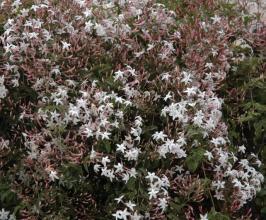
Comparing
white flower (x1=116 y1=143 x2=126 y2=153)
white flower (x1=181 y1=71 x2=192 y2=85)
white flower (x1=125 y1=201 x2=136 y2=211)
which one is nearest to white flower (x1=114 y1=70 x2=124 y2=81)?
white flower (x1=181 y1=71 x2=192 y2=85)

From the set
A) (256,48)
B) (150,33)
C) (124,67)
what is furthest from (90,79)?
(256,48)

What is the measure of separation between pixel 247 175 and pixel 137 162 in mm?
517

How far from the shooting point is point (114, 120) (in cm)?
295

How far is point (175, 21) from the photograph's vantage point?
12.0 feet

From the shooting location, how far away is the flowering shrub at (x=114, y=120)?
2.85 meters

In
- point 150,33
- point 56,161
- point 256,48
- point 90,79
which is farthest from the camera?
point 256,48

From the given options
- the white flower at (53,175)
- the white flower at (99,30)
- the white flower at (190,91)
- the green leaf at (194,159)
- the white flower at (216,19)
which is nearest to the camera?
the white flower at (53,175)

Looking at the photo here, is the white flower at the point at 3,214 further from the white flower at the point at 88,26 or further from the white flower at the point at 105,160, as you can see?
the white flower at the point at 88,26

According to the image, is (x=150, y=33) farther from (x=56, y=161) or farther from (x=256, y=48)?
(x=56, y=161)

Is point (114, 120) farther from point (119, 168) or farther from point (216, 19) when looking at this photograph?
point (216, 19)

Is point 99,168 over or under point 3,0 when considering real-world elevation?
under

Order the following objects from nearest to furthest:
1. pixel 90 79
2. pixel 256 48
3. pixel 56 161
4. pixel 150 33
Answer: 1. pixel 56 161
2. pixel 90 79
3. pixel 150 33
4. pixel 256 48

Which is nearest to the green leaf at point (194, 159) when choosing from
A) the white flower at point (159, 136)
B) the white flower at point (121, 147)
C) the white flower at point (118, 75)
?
the white flower at point (159, 136)

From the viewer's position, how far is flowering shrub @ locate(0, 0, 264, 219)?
285cm
